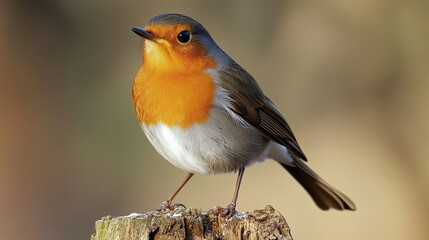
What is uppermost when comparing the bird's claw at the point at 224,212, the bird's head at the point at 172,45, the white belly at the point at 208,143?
the bird's head at the point at 172,45

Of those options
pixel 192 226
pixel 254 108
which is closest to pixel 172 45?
pixel 254 108

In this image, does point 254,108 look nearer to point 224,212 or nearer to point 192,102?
point 192,102

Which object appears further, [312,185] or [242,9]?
[242,9]

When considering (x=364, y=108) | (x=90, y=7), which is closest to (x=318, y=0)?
(x=364, y=108)

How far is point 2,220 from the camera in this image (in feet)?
20.4

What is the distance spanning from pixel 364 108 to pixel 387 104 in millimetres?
210

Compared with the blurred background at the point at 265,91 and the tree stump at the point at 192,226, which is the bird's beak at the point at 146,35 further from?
the blurred background at the point at 265,91

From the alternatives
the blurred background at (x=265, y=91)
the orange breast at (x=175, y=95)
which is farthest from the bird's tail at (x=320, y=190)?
the orange breast at (x=175, y=95)

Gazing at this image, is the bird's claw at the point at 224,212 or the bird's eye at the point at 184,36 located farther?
the bird's eye at the point at 184,36

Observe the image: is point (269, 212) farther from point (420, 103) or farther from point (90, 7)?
point (90, 7)

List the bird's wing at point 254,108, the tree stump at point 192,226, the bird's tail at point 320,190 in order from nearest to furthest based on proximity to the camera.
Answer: the tree stump at point 192,226 < the bird's wing at point 254,108 < the bird's tail at point 320,190

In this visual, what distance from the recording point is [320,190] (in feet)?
15.6

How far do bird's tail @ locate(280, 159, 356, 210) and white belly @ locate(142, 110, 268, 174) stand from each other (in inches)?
32.9

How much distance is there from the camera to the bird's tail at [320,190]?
4676mm
